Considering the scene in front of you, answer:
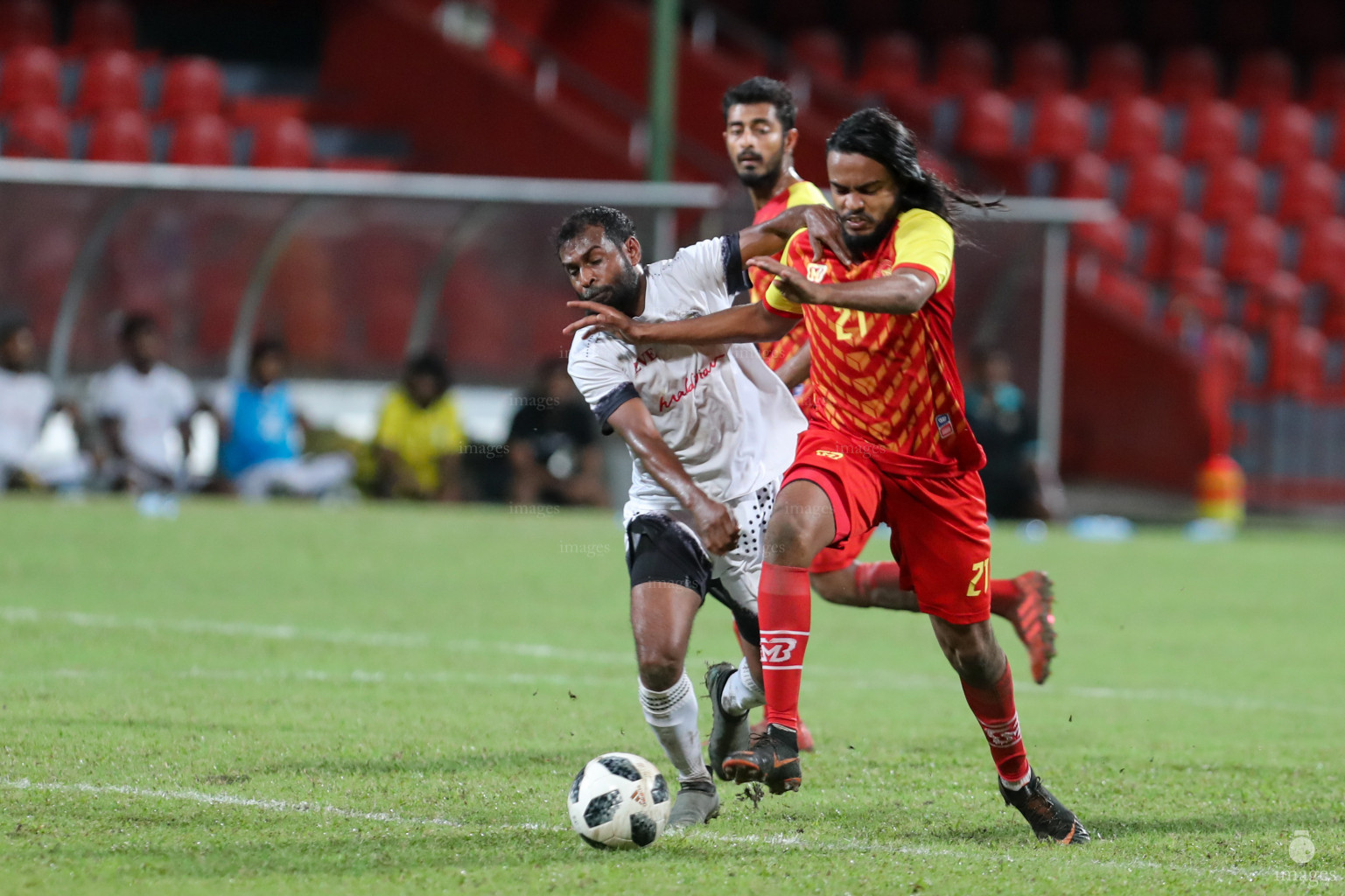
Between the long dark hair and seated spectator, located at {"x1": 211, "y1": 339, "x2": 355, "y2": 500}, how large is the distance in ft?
34.4

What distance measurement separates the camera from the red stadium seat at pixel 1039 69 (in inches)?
893

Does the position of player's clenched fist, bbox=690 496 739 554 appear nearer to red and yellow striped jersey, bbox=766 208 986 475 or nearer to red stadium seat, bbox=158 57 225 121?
red and yellow striped jersey, bbox=766 208 986 475

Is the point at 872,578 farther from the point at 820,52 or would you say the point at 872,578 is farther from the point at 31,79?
the point at 820,52

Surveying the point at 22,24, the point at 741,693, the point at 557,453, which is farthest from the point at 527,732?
the point at 22,24

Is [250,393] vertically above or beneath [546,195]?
beneath

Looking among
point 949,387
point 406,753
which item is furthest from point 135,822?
point 949,387

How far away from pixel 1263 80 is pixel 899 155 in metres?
20.1

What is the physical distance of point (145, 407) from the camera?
14664 millimetres

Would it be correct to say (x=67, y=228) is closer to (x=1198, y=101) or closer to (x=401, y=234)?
(x=401, y=234)

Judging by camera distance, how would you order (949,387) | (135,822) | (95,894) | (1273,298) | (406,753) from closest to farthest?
(95,894)
(135,822)
(949,387)
(406,753)
(1273,298)

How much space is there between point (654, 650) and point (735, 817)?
57 centimetres

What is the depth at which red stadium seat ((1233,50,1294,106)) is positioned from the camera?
2325 cm

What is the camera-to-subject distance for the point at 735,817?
5.04m

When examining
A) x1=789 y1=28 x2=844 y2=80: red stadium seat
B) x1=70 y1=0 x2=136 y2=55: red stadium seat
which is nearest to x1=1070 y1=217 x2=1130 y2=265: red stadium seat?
x1=789 y1=28 x2=844 y2=80: red stadium seat
